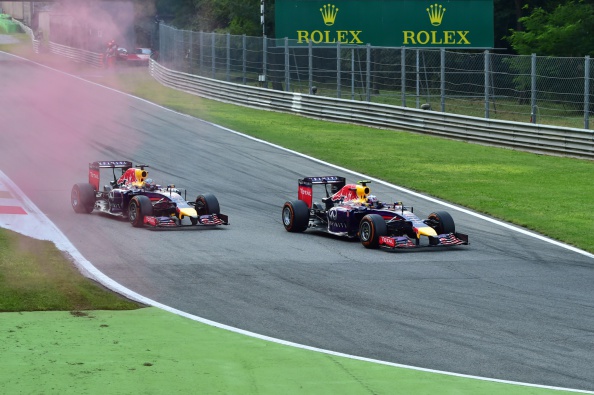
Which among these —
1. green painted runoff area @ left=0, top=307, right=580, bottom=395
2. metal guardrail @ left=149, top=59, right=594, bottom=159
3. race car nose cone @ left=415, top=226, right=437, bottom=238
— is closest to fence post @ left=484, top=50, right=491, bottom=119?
metal guardrail @ left=149, top=59, right=594, bottom=159

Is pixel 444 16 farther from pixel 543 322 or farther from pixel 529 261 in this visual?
pixel 543 322

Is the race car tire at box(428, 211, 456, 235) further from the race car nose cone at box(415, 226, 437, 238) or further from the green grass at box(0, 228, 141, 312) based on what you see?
the green grass at box(0, 228, 141, 312)

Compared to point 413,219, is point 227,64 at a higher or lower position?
higher

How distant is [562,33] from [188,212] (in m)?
36.6

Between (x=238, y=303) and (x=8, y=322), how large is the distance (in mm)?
2779

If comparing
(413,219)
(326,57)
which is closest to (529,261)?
(413,219)

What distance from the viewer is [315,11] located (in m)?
41.0

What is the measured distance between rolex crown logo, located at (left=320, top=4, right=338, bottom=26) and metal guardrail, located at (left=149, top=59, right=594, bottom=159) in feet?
12.0

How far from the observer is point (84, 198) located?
19859mm

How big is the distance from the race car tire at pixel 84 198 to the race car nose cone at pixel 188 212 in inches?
87.1

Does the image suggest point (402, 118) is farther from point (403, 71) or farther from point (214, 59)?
point (214, 59)

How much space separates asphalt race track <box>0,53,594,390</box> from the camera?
1075 centimetres

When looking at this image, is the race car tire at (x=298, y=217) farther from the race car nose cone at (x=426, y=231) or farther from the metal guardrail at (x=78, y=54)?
the metal guardrail at (x=78, y=54)

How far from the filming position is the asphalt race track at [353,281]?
10.8 m
